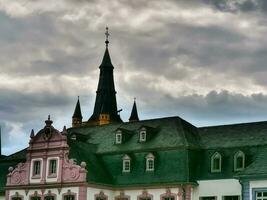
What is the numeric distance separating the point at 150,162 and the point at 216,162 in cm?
675

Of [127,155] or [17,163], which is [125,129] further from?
[17,163]

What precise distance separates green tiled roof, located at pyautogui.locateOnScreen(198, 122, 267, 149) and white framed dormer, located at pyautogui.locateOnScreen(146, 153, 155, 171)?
5.47m

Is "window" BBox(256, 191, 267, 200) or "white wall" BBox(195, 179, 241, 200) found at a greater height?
"white wall" BBox(195, 179, 241, 200)

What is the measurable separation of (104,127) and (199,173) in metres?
15.1

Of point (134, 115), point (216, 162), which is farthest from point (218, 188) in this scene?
point (134, 115)

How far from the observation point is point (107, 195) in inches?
2857

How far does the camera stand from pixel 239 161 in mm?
68688

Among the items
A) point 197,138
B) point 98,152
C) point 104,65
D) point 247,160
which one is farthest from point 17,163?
point 104,65

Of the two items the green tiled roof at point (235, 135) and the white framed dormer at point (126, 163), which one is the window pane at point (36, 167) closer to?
the white framed dormer at point (126, 163)

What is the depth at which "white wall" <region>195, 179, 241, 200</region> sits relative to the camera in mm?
67275

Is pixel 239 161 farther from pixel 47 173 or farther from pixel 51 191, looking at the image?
pixel 47 173

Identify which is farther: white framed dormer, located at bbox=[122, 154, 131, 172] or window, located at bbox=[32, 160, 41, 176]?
window, located at bbox=[32, 160, 41, 176]

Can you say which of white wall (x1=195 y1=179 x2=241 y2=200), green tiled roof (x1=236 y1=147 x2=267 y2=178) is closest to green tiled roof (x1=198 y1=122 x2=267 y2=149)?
green tiled roof (x1=236 y1=147 x2=267 y2=178)

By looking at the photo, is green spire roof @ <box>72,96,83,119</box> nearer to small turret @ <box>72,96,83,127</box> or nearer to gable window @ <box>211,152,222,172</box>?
small turret @ <box>72,96,83,127</box>
